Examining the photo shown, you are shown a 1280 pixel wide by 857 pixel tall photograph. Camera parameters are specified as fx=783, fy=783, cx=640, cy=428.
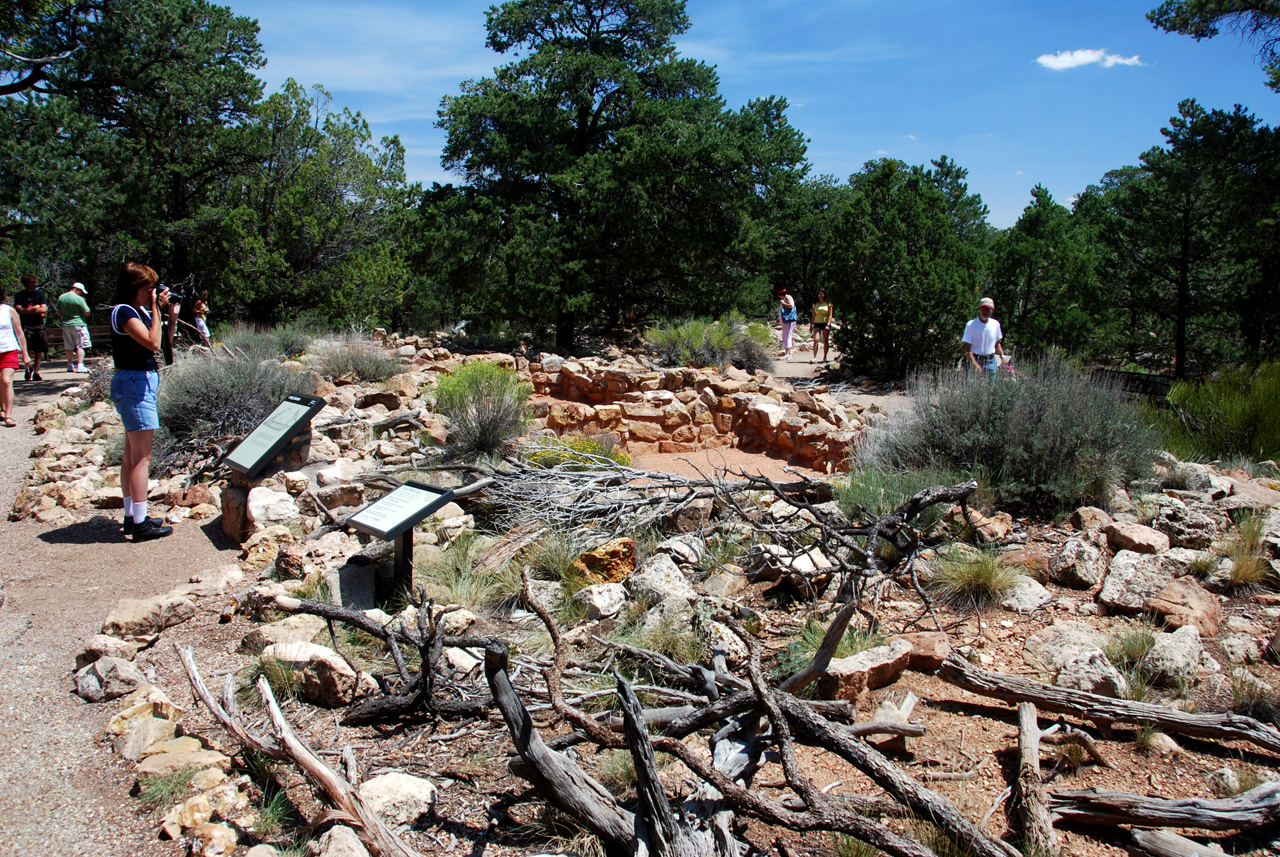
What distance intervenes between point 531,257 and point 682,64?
17.5 ft

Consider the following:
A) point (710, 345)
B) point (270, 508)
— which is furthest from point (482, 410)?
point (710, 345)

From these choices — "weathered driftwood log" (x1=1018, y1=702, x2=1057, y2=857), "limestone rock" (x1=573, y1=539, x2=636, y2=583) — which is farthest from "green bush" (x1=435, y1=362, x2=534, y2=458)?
"weathered driftwood log" (x1=1018, y1=702, x2=1057, y2=857)

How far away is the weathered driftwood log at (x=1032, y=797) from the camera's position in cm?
223

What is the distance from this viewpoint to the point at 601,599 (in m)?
3.99

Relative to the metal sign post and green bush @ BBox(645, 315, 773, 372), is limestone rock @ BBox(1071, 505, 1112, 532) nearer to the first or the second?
the metal sign post

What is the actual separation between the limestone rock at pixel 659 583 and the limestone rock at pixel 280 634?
1565 millimetres

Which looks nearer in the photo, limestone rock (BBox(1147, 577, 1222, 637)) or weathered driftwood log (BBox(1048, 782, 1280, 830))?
weathered driftwood log (BBox(1048, 782, 1280, 830))

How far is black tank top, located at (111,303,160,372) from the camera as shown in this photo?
498 cm

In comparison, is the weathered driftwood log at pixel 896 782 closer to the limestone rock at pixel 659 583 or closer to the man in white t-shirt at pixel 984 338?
the limestone rock at pixel 659 583

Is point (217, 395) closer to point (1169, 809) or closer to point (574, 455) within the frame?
point (574, 455)

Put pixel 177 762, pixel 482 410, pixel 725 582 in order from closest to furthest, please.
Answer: pixel 177 762
pixel 725 582
pixel 482 410

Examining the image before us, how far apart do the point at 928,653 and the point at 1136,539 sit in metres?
1.81

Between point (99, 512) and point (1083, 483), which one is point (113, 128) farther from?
point (1083, 483)

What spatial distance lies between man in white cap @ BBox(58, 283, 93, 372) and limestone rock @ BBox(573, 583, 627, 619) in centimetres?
1140
